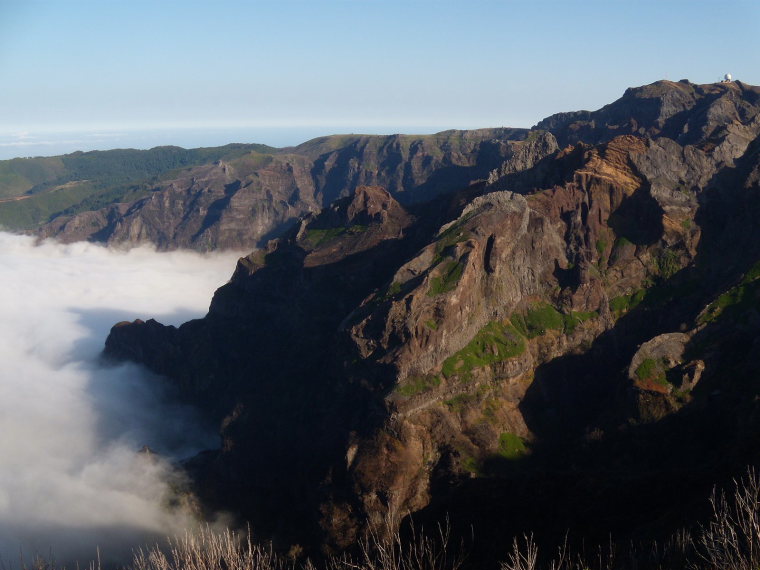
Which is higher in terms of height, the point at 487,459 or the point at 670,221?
the point at 670,221

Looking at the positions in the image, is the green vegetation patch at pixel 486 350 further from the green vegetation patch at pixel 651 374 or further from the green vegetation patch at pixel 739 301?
the green vegetation patch at pixel 739 301

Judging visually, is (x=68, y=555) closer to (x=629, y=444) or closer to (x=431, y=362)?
(x=431, y=362)

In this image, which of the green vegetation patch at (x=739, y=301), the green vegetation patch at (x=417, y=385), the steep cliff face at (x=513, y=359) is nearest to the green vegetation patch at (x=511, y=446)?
the steep cliff face at (x=513, y=359)

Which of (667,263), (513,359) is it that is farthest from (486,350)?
(667,263)

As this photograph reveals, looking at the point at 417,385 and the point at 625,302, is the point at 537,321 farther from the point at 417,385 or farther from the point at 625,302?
the point at 417,385

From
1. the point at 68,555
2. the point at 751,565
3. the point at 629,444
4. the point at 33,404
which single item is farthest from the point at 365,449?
the point at 33,404
